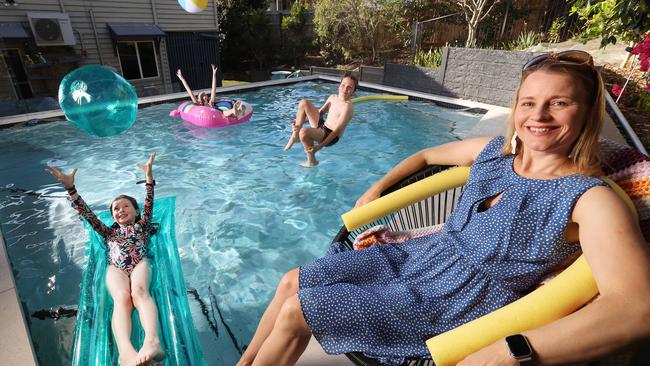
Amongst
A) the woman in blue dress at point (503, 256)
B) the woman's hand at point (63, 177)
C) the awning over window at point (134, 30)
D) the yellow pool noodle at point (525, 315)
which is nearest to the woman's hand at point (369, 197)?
the woman in blue dress at point (503, 256)

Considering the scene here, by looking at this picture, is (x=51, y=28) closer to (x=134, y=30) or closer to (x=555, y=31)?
(x=134, y=30)

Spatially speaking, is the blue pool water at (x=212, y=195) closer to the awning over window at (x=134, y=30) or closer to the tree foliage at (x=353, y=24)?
the awning over window at (x=134, y=30)

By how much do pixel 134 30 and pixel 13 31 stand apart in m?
2.89

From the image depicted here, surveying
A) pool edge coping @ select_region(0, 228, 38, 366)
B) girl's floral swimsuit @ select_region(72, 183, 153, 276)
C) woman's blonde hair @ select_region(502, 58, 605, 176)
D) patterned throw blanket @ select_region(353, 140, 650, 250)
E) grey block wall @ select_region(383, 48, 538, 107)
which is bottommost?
pool edge coping @ select_region(0, 228, 38, 366)

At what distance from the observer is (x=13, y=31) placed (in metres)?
8.68

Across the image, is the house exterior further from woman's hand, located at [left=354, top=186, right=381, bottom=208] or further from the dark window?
woman's hand, located at [left=354, top=186, right=381, bottom=208]

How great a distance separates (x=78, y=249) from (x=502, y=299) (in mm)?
3462

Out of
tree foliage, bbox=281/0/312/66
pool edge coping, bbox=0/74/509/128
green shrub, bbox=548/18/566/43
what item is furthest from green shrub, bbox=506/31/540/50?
tree foliage, bbox=281/0/312/66

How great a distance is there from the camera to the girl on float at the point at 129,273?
→ 70.4 inches

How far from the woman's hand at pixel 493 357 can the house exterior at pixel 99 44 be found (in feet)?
29.1

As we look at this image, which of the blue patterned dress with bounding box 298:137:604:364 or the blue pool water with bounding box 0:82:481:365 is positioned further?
the blue pool water with bounding box 0:82:481:365

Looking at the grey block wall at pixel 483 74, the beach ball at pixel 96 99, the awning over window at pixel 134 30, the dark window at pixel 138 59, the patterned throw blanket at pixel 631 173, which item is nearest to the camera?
the patterned throw blanket at pixel 631 173

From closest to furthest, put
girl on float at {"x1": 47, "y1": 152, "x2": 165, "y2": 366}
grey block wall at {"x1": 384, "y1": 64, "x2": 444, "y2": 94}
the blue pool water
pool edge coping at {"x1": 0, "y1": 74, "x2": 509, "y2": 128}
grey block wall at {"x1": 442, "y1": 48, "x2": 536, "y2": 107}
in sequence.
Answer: girl on float at {"x1": 47, "y1": 152, "x2": 165, "y2": 366}
the blue pool water
pool edge coping at {"x1": 0, "y1": 74, "x2": 509, "y2": 128}
grey block wall at {"x1": 442, "y1": 48, "x2": 536, "y2": 107}
grey block wall at {"x1": 384, "y1": 64, "x2": 444, "y2": 94}

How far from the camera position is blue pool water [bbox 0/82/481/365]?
260 centimetres
